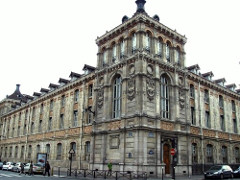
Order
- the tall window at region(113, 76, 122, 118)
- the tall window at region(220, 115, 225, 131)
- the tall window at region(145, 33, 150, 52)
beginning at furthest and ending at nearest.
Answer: the tall window at region(220, 115, 225, 131), the tall window at region(113, 76, 122, 118), the tall window at region(145, 33, 150, 52)

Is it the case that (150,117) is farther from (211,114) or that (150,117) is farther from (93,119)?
(211,114)

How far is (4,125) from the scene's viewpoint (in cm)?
5859

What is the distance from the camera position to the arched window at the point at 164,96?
26.7 m

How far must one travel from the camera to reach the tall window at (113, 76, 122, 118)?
27.0 m

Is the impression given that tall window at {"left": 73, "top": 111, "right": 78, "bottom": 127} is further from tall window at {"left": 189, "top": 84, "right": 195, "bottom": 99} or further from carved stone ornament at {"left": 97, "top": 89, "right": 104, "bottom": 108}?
tall window at {"left": 189, "top": 84, "right": 195, "bottom": 99}

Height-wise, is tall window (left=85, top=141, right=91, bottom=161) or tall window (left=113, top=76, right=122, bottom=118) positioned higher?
tall window (left=113, top=76, right=122, bottom=118)

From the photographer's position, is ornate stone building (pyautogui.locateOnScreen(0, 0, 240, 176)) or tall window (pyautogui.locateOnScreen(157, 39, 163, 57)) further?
tall window (pyautogui.locateOnScreen(157, 39, 163, 57))

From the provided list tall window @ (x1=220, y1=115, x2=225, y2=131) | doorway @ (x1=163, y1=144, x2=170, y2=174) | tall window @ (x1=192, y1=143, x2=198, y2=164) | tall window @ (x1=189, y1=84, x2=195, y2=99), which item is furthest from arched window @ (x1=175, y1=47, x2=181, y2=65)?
tall window @ (x1=220, y1=115, x2=225, y2=131)

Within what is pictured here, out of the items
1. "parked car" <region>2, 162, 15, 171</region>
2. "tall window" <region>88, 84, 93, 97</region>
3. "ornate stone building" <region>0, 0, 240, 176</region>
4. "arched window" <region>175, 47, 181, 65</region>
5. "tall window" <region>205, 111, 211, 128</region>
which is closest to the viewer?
"ornate stone building" <region>0, 0, 240, 176</region>

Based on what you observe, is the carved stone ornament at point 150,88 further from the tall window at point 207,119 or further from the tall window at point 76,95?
the tall window at point 76,95

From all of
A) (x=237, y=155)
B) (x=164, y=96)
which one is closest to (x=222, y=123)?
(x=237, y=155)

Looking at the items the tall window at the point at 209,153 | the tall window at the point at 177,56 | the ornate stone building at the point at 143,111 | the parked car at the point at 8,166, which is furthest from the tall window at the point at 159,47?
the parked car at the point at 8,166

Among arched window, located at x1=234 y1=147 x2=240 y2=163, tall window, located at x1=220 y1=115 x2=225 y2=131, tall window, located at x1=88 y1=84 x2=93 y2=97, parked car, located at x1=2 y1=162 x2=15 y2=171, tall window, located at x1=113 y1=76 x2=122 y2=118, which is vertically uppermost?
tall window, located at x1=88 y1=84 x2=93 y2=97

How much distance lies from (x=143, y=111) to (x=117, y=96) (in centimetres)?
479
